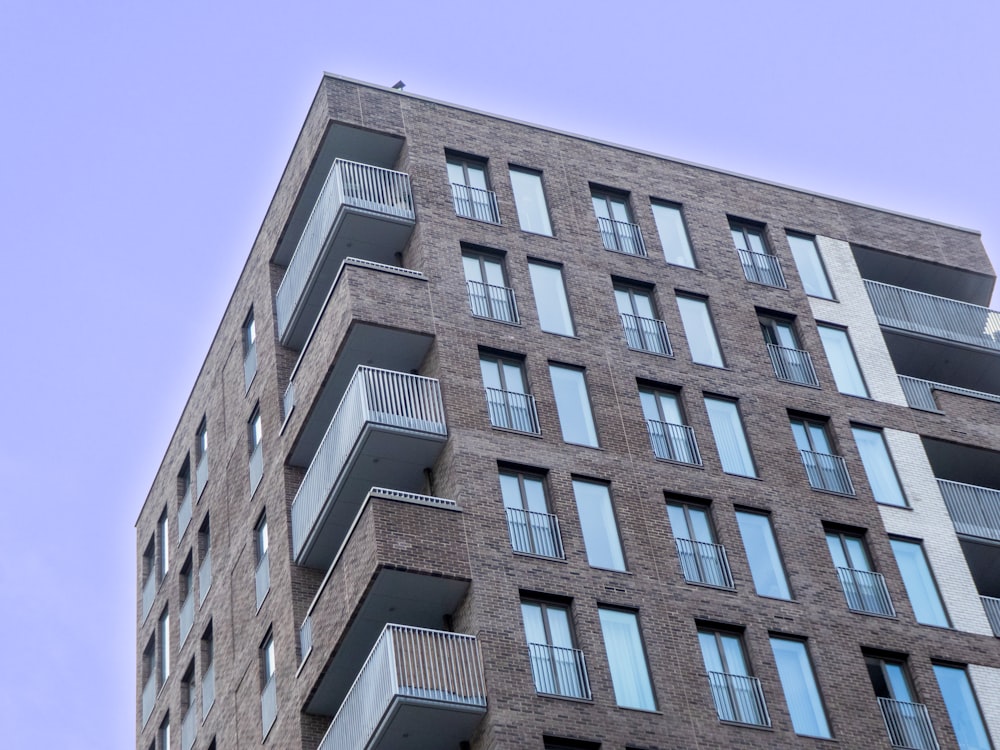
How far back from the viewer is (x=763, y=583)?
136ft

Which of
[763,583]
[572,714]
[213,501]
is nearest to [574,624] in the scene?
[572,714]

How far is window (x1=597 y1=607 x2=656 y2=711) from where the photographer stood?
124 ft

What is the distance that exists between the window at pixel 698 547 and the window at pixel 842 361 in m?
7.08

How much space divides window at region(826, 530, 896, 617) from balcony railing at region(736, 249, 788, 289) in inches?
316

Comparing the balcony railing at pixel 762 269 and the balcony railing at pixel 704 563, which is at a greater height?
the balcony railing at pixel 762 269

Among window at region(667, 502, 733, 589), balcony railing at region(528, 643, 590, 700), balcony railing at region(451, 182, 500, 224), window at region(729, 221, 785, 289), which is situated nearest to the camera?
balcony railing at region(528, 643, 590, 700)

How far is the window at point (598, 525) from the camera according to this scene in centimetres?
4006

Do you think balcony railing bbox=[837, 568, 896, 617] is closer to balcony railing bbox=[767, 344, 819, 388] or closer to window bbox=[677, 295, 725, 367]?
balcony railing bbox=[767, 344, 819, 388]

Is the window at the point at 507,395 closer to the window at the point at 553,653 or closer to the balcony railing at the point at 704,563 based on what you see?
the balcony railing at the point at 704,563

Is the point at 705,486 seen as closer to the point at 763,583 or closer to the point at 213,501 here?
the point at 763,583

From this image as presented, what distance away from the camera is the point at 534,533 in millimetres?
39781

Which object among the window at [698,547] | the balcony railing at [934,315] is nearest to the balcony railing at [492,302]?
the window at [698,547]

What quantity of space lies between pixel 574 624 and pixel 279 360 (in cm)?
1333

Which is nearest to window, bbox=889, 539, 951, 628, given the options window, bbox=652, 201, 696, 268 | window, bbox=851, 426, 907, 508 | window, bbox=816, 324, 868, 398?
window, bbox=851, 426, 907, 508
